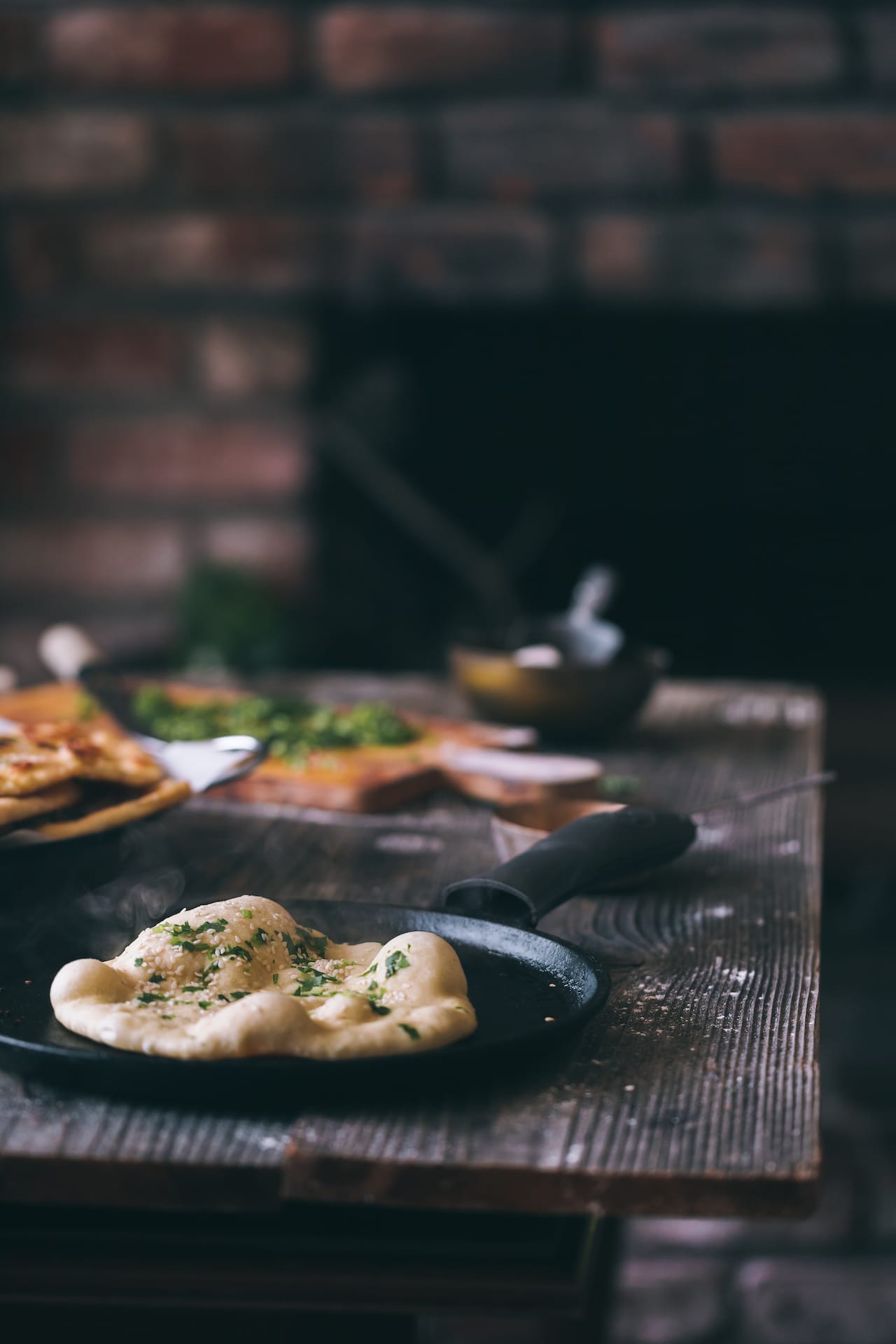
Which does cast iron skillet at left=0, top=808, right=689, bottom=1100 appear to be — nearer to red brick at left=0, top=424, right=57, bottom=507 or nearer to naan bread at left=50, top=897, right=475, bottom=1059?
naan bread at left=50, top=897, right=475, bottom=1059

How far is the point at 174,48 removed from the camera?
2732mm

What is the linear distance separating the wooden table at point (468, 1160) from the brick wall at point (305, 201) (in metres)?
1.96

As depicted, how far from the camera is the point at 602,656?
6.00 ft

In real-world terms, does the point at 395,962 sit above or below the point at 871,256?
below

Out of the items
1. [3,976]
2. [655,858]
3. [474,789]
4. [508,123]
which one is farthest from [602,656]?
[508,123]

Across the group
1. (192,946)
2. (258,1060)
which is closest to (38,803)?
(192,946)

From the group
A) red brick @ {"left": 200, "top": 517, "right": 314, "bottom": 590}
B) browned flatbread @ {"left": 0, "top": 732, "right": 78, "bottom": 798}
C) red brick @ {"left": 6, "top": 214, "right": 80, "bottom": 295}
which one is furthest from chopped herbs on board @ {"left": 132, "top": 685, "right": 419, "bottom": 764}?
red brick @ {"left": 6, "top": 214, "right": 80, "bottom": 295}

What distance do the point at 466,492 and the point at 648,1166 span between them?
2454 mm

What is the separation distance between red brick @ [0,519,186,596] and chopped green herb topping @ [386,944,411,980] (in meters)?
2.21

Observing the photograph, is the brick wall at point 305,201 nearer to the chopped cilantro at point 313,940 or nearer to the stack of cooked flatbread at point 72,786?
the stack of cooked flatbread at point 72,786

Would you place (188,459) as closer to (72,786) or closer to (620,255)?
(620,255)

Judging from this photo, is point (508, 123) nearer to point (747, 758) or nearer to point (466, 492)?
point (466, 492)

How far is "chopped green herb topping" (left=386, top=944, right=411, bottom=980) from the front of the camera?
0.79m

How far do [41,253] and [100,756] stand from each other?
202 centimetres
